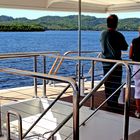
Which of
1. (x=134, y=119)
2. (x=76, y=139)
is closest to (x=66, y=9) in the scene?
(x=134, y=119)

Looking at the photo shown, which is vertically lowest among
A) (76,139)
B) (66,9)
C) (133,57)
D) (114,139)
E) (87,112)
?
(114,139)

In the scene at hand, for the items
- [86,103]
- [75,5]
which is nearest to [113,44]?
[86,103]

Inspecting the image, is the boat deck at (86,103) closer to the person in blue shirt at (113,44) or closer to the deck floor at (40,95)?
the deck floor at (40,95)

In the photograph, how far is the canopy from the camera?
463cm

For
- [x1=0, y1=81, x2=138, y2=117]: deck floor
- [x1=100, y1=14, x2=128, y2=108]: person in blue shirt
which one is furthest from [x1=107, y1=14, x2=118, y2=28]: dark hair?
[x1=0, y1=81, x2=138, y2=117]: deck floor

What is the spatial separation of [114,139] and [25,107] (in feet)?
4.94

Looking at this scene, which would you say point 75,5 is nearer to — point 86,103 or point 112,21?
point 112,21

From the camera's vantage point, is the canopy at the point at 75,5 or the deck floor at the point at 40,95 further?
the canopy at the point at 75,5

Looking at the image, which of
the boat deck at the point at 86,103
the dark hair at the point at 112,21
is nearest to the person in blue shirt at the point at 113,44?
the dark hair at the point at 112,21

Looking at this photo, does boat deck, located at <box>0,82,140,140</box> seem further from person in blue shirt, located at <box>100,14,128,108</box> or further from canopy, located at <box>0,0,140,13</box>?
canopy, located at <box>0,0,140,13</box>

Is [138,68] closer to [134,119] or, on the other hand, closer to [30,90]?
[134,119]

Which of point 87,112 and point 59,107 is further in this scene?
point 59,107

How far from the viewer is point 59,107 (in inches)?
181

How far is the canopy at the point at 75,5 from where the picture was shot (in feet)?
15.2
